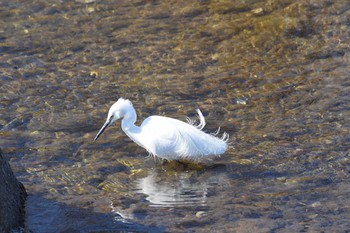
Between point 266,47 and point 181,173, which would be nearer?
point 181,173

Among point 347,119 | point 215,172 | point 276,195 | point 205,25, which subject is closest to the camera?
point 276,195

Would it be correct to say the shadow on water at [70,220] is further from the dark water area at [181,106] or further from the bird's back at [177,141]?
the bird's back at [177,141]

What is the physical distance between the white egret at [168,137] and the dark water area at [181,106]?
7.0 inches

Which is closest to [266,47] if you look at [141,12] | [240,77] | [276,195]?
[240,77]

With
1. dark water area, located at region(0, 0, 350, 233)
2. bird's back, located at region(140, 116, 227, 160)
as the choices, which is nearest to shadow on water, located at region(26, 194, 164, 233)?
dark water area, located at region(0, 0, 350, 233)

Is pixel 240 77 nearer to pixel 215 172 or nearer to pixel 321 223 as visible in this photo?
pixel 215 172

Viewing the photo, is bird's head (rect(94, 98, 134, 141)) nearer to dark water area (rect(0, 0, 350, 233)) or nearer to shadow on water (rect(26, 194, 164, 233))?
dark water area (rect(0, 0, 350, 233))

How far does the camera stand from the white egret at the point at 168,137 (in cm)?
669

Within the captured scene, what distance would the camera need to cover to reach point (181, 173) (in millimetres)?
6797

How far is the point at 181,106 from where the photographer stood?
25.8 ft

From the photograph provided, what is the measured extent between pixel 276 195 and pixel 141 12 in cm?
465

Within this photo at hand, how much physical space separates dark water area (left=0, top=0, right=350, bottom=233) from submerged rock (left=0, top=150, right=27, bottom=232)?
0.12 meters

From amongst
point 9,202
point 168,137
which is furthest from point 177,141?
point 9,202

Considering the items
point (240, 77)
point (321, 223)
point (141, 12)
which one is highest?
point (141, 12)
